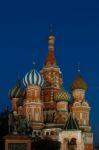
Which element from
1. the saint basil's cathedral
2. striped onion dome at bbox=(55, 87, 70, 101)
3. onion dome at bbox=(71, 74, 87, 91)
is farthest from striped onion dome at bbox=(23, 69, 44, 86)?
onion dome at bbox=(71, 74, 87, 91)

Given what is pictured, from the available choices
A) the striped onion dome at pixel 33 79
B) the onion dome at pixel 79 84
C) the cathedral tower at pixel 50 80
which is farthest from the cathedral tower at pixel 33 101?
the onion dome at pixel 79 84

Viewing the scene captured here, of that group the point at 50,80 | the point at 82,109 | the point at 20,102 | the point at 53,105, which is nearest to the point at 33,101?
the point at 53,105

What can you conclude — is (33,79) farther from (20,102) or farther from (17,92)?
(17,92)

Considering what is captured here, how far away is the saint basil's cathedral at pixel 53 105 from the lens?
62059 mm

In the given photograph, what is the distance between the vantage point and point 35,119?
212ft

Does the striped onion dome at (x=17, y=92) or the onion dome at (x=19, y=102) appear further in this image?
the striped onion dome at (x=17, y=92)

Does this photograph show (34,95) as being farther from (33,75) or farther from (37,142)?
(37,142)

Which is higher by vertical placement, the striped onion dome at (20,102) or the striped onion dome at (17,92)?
the striped onion dome at (17,92)

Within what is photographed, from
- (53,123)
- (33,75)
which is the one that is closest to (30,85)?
(33,75)

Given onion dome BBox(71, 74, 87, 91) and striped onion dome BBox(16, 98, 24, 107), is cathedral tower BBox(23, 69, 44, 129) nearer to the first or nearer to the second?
striped onion dome BBox(16, 98, 24, 107)

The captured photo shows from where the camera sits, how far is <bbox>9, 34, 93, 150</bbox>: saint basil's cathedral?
62059 millimetres

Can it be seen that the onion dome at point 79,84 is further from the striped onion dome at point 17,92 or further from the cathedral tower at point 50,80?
the striped onion dome at point 17,92

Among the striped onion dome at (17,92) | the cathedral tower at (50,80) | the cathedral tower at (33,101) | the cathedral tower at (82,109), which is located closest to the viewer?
the cathedral tower at (33,101)

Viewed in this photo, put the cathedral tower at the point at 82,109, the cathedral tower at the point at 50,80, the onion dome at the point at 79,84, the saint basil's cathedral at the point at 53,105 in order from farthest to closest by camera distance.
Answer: the onion dome at the point at 79,84 → the cathedral tower at the point at 50,80 → the cathedral tower at the point at 82,109 → the saint basil's cathedral at the point at 53,105
